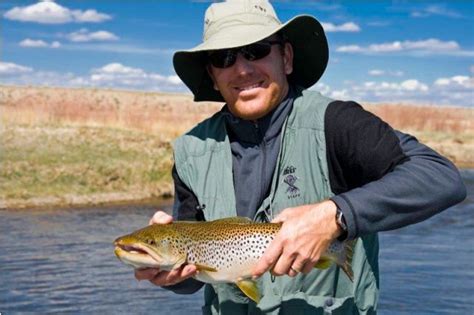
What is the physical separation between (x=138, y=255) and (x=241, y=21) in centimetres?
120

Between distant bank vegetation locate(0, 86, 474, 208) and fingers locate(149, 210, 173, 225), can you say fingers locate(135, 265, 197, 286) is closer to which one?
fingers locate(149, 210, 173, 225)

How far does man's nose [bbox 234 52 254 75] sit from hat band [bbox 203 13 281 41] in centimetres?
16

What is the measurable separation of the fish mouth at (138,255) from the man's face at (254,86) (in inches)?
30.1

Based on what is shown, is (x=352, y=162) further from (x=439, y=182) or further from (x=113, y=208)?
(x=113, y=208)

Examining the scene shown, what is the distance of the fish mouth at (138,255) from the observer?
361 cm

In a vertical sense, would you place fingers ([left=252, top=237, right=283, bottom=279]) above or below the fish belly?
above

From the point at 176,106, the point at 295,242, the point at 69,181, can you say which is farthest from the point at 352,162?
the point at 176,106

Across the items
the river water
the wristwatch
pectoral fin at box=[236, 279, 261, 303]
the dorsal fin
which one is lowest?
the river water

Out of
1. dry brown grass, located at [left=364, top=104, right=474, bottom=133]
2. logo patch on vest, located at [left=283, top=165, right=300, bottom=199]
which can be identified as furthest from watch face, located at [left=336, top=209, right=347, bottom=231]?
dry brown grass, located at [left=364, top=104, right=474, bottom=133]

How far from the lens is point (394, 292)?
1198 cm

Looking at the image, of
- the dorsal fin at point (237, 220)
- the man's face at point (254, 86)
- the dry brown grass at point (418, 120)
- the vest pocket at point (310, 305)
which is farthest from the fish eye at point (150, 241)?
the dry brown grass at point (418, 120)

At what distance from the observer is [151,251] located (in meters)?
3.63

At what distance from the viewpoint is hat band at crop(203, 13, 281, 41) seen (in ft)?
12.5

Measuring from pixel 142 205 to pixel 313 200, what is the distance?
17.0 metres
